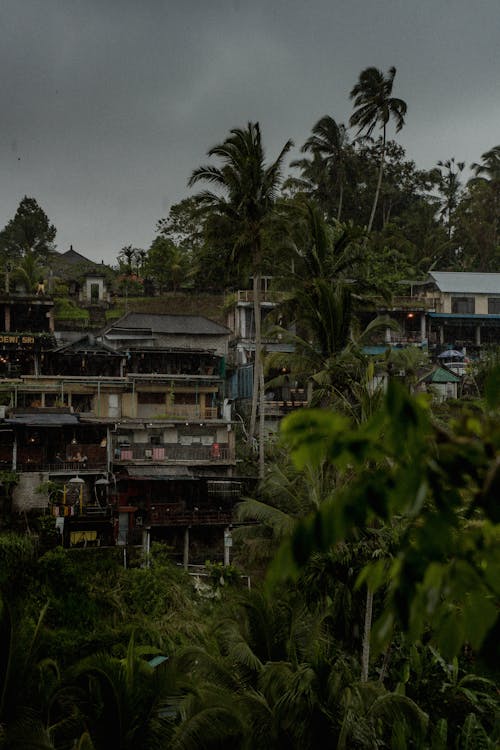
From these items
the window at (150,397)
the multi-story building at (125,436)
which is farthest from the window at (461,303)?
the window at (150,397)

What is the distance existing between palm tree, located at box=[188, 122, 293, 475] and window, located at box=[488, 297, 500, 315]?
2153 centimetres

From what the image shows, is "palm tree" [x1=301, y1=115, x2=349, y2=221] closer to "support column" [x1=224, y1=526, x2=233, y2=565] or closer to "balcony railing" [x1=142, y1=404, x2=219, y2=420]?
"balcony railing" [x1=142, y1=404, x2=219, y2=420]

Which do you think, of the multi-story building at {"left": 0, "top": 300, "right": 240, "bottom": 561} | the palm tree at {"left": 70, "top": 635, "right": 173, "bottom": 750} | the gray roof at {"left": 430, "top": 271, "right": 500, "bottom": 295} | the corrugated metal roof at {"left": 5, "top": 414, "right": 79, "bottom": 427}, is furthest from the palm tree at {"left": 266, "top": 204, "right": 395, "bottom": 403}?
the gray roof at {"left": 430, "top": 271, "right": 500, "bottom": 295}

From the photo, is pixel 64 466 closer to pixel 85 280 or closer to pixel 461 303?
pixel 85 280

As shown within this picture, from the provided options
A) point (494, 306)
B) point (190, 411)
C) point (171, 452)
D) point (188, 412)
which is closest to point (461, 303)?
point (494, 306)

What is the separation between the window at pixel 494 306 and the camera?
45.8m

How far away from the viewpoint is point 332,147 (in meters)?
48.7

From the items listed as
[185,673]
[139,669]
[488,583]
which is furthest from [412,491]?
[185,673]

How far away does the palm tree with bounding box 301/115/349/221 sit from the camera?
156ft

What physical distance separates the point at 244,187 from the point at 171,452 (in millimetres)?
11388

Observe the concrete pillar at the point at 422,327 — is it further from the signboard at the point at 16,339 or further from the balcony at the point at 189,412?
the signboard at the point at 16,339

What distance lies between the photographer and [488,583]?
5.95 ft

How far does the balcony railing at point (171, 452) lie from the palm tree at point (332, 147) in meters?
22.3

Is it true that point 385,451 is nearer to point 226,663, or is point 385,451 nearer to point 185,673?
point 185,673
